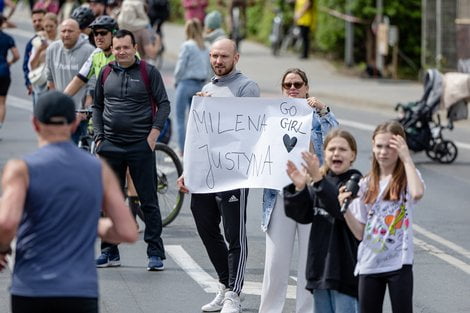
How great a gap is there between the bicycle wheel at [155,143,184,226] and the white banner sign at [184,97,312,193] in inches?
127

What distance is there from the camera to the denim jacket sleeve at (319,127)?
9.12 metres

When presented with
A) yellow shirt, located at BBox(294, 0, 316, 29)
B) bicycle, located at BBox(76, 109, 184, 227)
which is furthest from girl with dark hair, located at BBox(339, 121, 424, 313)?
yellow shirt, located at BBox(294, 0, 316, 29)

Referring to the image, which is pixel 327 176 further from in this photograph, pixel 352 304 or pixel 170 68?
pixel 170 68

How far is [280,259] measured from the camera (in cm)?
871

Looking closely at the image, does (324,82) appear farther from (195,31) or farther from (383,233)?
(383,233)

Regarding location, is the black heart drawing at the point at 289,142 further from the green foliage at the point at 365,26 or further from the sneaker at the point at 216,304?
the green foliage at the point at 365,26

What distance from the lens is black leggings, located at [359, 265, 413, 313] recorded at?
7.22 meters

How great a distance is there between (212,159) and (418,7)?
71.3 ft

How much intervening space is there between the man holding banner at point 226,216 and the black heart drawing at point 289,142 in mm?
537

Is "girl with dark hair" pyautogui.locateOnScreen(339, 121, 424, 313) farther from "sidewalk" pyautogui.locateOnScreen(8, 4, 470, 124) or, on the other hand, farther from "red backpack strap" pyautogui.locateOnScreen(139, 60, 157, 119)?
"sidewalk" pyautogui.locateOnScreen(8, 4, 470, 124)

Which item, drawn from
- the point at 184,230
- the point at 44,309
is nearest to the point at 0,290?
the point at 184,230

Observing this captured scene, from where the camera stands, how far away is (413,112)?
17.8 m

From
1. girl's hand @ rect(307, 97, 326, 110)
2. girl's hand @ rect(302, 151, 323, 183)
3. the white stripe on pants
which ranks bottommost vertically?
the white stripe on pants

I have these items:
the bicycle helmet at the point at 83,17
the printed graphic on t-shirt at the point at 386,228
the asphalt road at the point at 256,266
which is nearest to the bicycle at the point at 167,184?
the asphalt road at the point at 256,266
